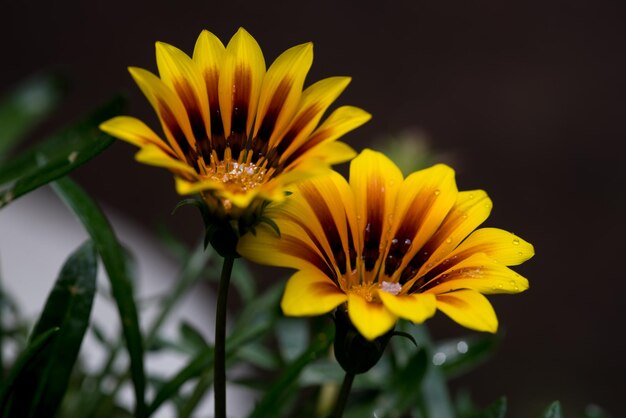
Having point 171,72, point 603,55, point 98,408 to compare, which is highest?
point 603,55

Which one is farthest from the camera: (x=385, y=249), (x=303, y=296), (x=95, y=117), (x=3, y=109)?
(x=3, y=109)

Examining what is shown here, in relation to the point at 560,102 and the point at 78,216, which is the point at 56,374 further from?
the point at 560,102

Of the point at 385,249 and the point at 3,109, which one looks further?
the point at 3,109

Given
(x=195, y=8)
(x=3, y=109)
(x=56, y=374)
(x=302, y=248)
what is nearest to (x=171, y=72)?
(x=302, y=248)

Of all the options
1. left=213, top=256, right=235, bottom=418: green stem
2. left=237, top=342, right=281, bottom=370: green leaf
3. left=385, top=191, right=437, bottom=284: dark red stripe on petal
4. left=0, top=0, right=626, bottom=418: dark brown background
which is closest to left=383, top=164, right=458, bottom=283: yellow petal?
left=385, top=191, right=437, bottom=284: dark red stripe on petal

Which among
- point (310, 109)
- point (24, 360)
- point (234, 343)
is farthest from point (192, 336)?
point (310, 109)

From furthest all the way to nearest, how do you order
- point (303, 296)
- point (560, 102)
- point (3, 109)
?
point (560, 102), point (3, 109), point (303, 296)

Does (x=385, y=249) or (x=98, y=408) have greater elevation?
(x=385, y=249)

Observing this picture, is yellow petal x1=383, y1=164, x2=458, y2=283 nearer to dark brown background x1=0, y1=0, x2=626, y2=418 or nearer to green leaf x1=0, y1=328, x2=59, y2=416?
green leaf x1=0, y1=328, x2=59, y2=416

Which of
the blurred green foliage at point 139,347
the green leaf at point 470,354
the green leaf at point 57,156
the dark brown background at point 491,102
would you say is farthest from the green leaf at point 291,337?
the dark brown background at point 491,102
